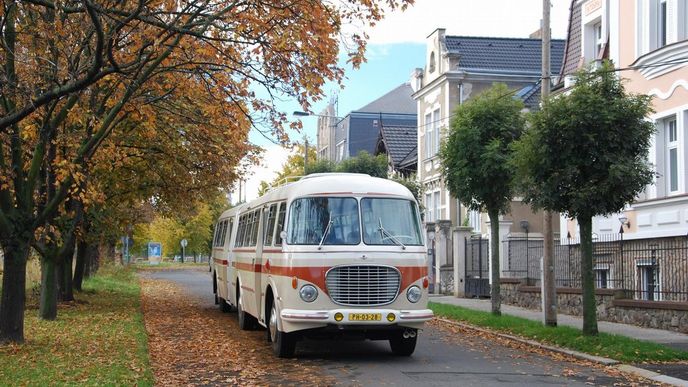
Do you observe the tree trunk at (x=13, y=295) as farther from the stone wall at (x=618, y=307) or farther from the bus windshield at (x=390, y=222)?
the stone wall at (x=618, y=307)

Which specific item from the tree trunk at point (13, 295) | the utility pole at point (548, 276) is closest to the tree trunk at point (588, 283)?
the utility pole at point (548, 276)

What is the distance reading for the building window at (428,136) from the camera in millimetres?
39625

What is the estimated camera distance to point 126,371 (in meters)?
11.7

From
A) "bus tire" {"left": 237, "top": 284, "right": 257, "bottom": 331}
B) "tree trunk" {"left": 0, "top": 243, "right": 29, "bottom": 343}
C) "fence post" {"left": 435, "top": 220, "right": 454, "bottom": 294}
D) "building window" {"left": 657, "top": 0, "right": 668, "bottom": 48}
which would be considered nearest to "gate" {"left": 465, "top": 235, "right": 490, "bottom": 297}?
"fence post" {"left": 435, "top": 220, "right": 454, "bottom": 294}

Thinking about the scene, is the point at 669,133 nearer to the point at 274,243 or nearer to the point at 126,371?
the point at 274,243

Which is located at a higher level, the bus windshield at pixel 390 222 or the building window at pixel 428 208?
the building window at pixel 428 208

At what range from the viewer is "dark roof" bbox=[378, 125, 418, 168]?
46.3 meters

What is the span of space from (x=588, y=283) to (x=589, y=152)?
7.79ft

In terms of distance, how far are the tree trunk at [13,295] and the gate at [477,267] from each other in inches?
688

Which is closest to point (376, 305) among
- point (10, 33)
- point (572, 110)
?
point (572, 110)

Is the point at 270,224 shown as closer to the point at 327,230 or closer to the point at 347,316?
the point at 327,230

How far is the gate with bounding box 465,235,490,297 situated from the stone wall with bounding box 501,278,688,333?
318 cm

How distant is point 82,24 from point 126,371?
20.0 feet

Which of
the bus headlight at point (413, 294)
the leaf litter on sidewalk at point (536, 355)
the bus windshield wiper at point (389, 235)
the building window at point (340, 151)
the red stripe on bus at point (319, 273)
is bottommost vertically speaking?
the leaf litter on sidewalk at point (536, 355)
